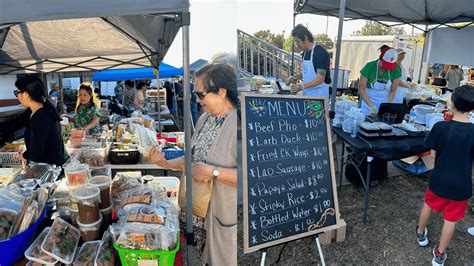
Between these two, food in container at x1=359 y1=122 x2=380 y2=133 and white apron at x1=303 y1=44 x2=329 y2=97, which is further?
white apron at x1=303 y1=44 x2=329 y2=97

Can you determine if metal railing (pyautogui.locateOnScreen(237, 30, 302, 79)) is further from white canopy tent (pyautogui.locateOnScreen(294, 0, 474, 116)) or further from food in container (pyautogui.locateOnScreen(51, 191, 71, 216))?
food in container (pyautogui.locateOnScreen(51, 191, 71, 216))

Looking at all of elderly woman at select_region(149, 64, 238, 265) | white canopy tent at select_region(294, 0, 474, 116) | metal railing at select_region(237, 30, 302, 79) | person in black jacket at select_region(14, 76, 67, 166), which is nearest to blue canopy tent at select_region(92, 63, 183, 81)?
metal railing at select_region(237, 30, 302, 79)

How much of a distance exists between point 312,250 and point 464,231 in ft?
5.51

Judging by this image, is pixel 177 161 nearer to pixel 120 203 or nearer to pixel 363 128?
pixel 120 203

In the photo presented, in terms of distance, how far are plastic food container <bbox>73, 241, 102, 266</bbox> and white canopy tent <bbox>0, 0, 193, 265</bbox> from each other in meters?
0.50

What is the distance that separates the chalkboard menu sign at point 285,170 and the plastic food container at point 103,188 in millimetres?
813

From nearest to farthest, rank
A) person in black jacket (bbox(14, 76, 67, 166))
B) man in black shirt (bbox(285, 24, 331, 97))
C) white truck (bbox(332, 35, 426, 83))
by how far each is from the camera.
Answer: person in black jacket (bbox(14, 76, 67, 166)) < man in black shirt (bbox(285, 24, 331, 97)) < white truck (bbox(332, 35, 426, 83))

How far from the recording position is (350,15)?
6.38 m

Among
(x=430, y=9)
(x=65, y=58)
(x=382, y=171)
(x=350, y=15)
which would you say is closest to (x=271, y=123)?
(x=382, y=171)

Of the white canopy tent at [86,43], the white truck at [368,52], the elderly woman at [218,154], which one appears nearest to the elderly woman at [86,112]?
the white canopy tent at [86,43]

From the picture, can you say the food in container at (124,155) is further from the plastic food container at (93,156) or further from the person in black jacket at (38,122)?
the person in black jacket at (38,122)

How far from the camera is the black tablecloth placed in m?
3.10

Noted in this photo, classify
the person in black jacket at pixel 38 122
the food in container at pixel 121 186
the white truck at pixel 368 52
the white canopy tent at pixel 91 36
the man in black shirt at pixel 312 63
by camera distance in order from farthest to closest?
the white truck at pixel 368 52
the man in black shirt at pixel 312 63
the person in black jacket at pixel 38 122
the food in container at pixel 121 186
the white canopy tent at pixel 91 36

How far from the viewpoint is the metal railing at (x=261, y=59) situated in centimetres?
613
